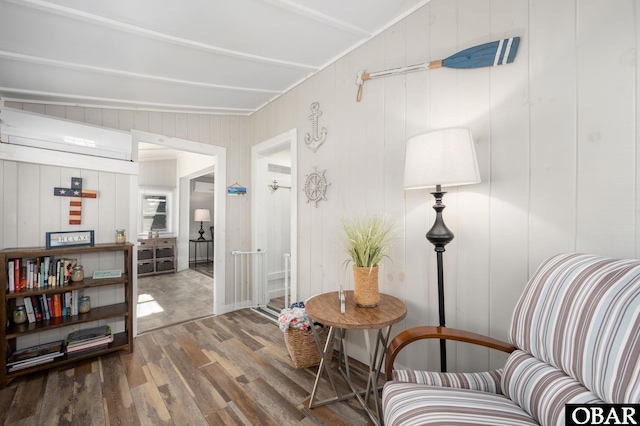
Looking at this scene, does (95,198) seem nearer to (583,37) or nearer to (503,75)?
(503,75)

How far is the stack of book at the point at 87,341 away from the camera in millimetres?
2176

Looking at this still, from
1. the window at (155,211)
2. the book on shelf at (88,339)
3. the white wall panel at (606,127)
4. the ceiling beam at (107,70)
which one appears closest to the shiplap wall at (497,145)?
the white wall panel at (606,127)

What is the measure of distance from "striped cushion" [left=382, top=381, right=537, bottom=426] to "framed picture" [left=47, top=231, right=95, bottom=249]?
8.90 ft

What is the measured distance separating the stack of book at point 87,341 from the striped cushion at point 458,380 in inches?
101

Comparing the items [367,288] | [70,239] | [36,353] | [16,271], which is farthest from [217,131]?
[367,288]

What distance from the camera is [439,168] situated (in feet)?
4.13

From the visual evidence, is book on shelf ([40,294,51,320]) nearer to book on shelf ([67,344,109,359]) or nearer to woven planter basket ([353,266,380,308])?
book on shelf ([67,344,109,359])

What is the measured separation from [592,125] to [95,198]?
12.0 feet

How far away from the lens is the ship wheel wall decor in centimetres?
242

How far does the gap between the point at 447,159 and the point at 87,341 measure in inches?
122

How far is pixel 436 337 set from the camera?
1146 millimetres

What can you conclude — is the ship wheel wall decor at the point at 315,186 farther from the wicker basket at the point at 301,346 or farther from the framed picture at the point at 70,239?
the framed picture at the point at 70,239

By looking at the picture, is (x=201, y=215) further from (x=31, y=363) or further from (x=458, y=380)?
(x=458, y=380)
